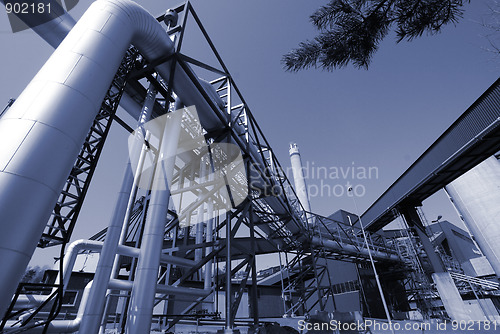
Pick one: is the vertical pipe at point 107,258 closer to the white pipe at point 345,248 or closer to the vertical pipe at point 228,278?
the vertical pipe at point 228,278

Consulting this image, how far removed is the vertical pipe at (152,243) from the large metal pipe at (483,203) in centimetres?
2042

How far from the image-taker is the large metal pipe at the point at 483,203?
587 inches

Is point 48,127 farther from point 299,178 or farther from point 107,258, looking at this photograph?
point 299,178

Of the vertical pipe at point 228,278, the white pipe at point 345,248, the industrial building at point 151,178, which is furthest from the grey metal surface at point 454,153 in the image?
the vertical pipe at point 228,278

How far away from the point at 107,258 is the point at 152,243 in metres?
0.92

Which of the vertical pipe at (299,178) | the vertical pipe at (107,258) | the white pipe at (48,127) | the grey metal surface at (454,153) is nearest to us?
the white pipe at (48,127)

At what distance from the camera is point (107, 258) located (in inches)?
181

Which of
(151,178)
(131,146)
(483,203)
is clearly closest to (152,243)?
(151,178)

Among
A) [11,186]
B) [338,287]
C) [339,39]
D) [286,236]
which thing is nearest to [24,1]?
[11,186]

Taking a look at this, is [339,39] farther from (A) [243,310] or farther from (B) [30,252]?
(A) [243,310]

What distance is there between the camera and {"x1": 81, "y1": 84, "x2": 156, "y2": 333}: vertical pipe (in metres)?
4.14

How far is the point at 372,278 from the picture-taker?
21.7 metres

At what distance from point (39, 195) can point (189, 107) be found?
4565 mm

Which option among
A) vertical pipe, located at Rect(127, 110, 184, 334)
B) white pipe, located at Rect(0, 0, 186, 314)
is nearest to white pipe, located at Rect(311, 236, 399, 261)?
vertical pipe, located at Rect(127, 110, 184, 334)
